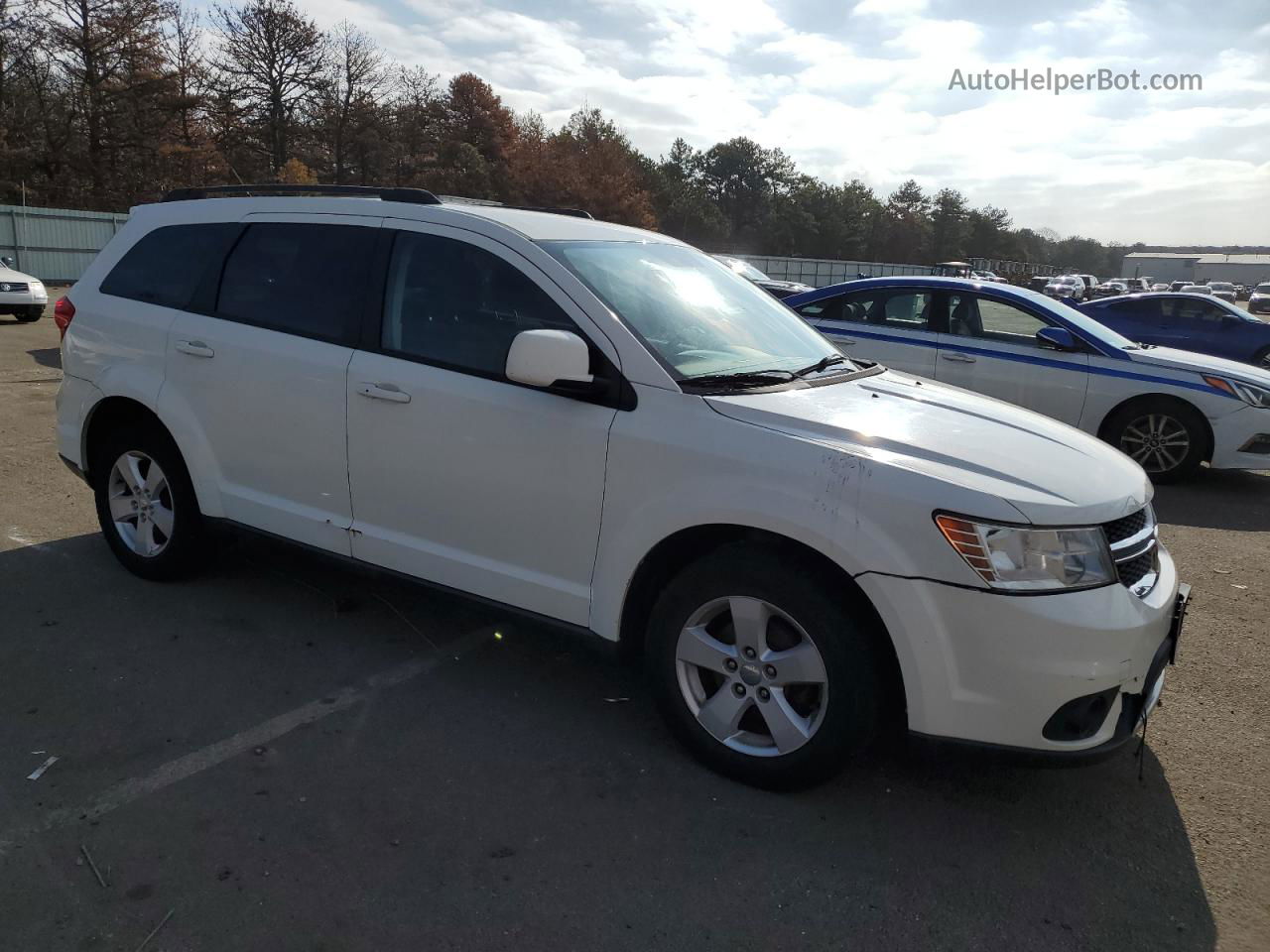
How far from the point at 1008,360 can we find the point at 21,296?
53.5 feet

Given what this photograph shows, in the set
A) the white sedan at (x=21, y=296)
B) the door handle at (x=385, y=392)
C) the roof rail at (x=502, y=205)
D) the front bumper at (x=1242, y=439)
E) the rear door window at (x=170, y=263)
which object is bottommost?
the white sedan at (x=21, y=296)

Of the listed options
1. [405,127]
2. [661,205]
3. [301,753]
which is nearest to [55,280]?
[405,127]

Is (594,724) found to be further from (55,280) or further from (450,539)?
(55,280)

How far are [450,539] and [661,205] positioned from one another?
74.4m

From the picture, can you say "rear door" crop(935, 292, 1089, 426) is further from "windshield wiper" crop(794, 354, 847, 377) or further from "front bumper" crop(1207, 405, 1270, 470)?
"windshield wiper" crop(794, 354, 847, 377)

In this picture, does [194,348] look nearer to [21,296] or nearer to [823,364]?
[823,364]

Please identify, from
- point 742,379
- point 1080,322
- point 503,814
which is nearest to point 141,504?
point 503,814

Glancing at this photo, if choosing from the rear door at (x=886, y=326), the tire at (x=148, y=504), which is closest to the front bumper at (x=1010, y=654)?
the tire at (x=148, y=504)

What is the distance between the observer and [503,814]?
2910 millimetres

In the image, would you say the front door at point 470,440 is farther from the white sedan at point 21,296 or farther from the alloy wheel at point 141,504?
the white sedan at point 21,296

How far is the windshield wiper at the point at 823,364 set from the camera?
3612mm

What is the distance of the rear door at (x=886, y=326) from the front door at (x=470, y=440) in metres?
5.47

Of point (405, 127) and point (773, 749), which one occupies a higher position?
point (405, 127)

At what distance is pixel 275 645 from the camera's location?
4.06 meters
